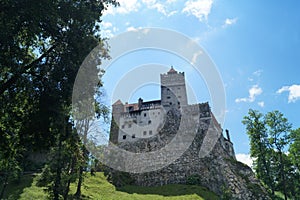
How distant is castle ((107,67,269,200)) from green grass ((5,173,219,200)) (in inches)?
103

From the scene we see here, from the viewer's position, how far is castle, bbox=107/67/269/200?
35156 mm

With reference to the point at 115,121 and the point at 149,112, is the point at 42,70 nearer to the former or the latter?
the point at 149,112

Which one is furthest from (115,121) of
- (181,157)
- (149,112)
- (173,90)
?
(181,157)

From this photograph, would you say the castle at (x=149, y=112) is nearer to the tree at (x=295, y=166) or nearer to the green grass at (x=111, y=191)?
the green grass at (x=111, y=191)

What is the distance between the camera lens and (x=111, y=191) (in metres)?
29.5

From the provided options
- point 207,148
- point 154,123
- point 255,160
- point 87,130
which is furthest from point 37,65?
point 154,123

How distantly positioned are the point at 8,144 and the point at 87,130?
7.99 m

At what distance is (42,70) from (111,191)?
20443 mm

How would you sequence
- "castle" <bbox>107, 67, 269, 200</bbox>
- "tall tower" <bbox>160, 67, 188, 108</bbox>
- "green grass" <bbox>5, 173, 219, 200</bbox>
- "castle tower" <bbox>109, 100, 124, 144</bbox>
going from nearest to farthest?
"green grass" <bbox>5, 173, 219, 200</bbox> → "castle" <bbox>107, 67, 269, 200</bbox> → "castle tower" <bbox>109, 100, 124, 144</bbox> → "tall tower" <bbox>160, 67, 188, 108</bbox>

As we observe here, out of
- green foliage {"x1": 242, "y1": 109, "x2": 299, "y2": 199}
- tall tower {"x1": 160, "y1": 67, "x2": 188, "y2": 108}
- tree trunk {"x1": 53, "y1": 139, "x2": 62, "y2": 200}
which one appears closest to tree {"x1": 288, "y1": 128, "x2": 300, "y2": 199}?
green foliage {"x1": 242, "y1": 109, "x2": 299, "y2": 199}

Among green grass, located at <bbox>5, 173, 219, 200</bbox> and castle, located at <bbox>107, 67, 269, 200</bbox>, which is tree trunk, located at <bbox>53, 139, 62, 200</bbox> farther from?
castle, located at <bbox>107, 67, 269, 200</bbox>

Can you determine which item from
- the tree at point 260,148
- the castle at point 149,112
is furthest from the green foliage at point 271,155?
the castle at point 149,112

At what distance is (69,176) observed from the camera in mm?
17250

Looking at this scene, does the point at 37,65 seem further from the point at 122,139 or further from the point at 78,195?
the point at 122,139
